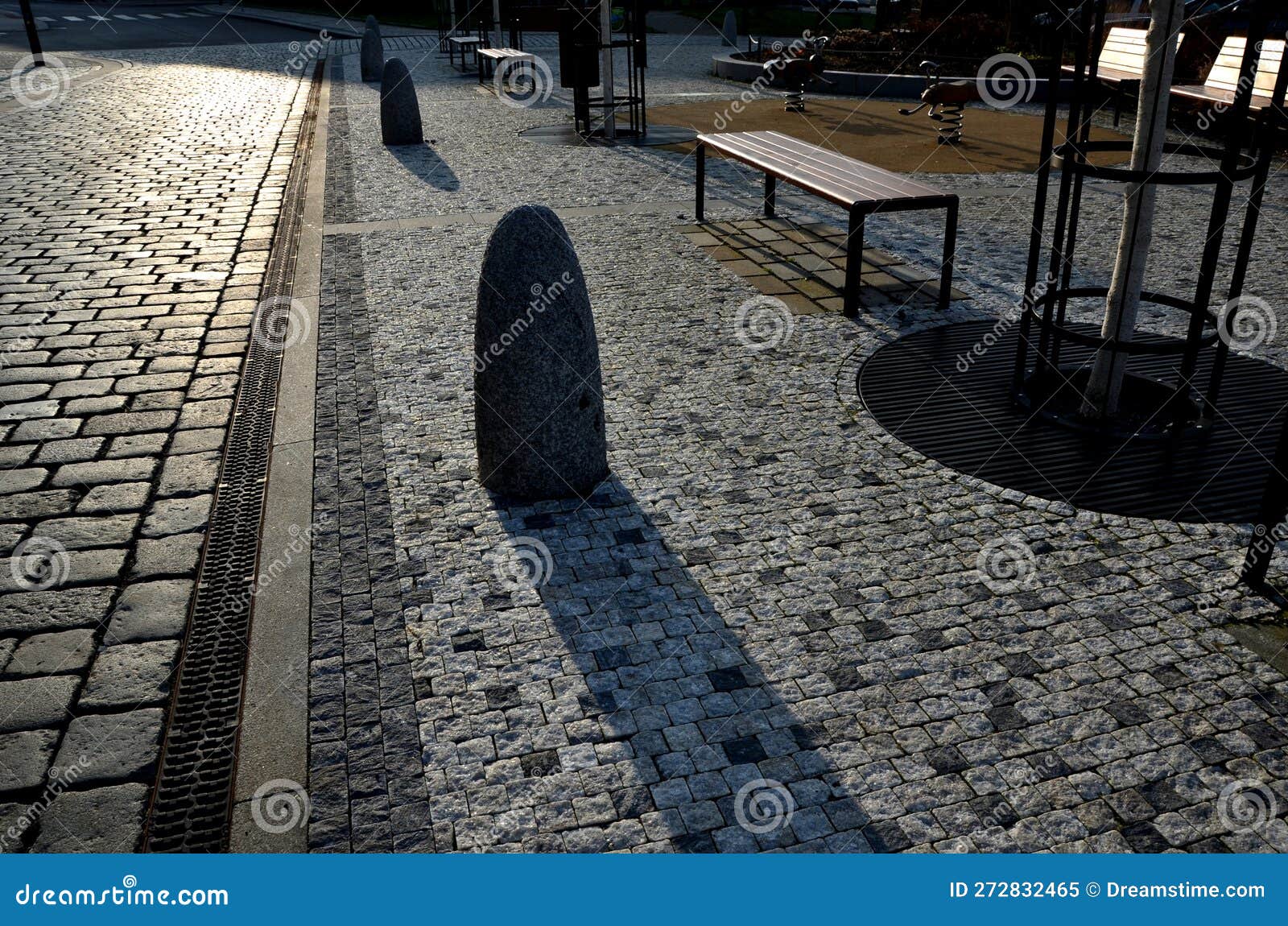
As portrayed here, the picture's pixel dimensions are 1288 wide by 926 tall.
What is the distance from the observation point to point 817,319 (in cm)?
772

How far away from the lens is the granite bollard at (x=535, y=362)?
194 inches

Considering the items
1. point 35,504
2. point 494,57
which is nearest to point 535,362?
point 35,504

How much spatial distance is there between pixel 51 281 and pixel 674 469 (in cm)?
645

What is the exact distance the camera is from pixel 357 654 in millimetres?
4109

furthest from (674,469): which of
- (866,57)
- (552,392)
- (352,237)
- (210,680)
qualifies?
(866,57)

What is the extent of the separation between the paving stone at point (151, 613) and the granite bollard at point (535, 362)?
154cm

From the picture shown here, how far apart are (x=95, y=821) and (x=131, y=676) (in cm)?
81

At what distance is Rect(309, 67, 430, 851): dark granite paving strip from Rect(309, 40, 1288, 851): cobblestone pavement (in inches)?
0.5

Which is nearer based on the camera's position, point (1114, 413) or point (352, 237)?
point (1114, 413)

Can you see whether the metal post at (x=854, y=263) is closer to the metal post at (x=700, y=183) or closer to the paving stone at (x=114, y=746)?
the metal post at (x=700, y=183)

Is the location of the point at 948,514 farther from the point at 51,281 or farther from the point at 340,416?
the point at 51,281

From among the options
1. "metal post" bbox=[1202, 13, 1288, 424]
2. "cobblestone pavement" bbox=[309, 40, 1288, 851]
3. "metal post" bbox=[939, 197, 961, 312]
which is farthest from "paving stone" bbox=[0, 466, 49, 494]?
"metal post" bbox=[1202, 13, 1288, 424]

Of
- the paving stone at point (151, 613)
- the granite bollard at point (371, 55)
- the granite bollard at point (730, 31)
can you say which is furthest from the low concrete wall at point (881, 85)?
the paving stone at point (151, 613)

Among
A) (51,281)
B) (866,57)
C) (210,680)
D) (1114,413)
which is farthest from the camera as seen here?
(866,57)
